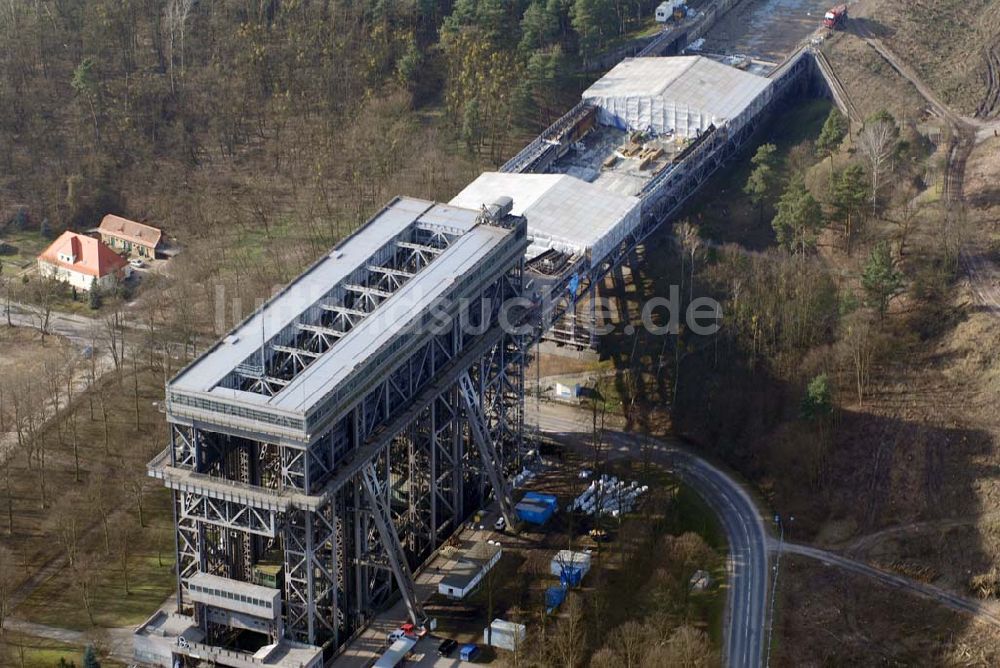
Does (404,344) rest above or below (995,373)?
above

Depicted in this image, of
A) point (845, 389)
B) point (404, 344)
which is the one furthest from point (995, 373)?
point (404, 344)

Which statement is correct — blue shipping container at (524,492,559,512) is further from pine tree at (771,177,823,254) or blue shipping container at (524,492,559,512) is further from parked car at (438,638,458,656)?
pine tree at (771,177,823,254)

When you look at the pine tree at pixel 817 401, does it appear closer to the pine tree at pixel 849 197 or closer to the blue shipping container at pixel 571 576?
the pine tree at pixel 849 197

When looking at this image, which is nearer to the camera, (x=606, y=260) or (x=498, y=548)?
(x=498, y=548)

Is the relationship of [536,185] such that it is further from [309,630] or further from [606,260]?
[309,630]

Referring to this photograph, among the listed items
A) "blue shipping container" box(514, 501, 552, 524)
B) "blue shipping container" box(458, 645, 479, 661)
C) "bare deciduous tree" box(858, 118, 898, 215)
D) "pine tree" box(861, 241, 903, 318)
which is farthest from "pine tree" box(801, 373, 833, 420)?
"blue shipping container" box(458, 645, 479, 661)

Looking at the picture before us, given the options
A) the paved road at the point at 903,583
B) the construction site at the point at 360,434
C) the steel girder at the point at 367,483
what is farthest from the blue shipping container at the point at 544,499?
the paved road at the point at 903,583

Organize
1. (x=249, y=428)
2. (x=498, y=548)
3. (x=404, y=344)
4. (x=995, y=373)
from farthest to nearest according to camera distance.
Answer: (x=995, y=373) < (x=498, y=548) < (x=404, y=344) < (x=249, y=428)
